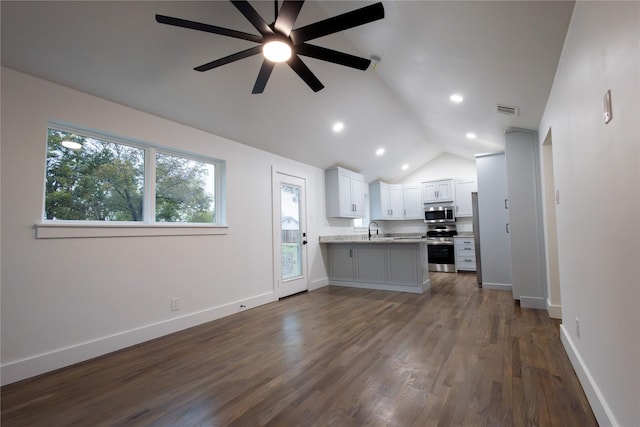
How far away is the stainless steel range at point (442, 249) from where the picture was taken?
277 inches

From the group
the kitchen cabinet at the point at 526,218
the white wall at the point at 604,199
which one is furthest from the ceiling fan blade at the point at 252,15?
the kitchen cabinet at the point at 526,218

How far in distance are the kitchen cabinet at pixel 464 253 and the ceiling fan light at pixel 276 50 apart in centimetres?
629

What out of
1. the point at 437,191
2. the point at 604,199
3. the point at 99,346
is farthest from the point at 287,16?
the point at 437,191

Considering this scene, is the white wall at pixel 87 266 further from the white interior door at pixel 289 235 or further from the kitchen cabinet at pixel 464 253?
the kitchen cabinet at pixel 464 253

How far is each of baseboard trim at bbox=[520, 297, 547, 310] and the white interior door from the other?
335cm

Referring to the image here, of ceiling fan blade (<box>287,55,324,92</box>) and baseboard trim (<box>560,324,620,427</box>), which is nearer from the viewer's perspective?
baseboard trim (<box>560,324,620,427</box>)

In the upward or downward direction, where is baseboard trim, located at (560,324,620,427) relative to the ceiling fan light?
downward

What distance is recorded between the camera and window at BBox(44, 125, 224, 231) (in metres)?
2.57

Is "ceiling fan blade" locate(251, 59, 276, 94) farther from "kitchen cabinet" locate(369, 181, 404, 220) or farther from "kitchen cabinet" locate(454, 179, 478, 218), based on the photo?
"kitchen cabinet" locate(454, 179, 478, 218)

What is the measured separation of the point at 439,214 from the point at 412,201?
2.82ft

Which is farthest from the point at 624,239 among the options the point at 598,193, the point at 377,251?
the point at 377,251

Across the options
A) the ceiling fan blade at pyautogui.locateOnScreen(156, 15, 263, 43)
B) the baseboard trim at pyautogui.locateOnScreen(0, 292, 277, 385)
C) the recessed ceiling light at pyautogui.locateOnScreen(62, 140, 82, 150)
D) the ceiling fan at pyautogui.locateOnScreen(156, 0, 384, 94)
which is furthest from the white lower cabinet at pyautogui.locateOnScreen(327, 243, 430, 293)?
the recessed ceiling light at pyautogui.locateOnScreen(62, 140, 82, 150)

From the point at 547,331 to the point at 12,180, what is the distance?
501cm

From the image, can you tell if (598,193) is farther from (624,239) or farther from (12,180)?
(12,180)
